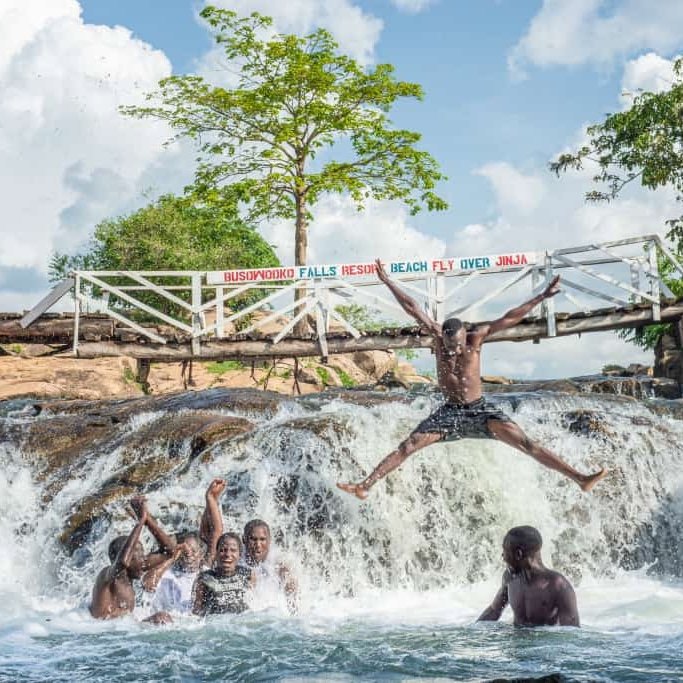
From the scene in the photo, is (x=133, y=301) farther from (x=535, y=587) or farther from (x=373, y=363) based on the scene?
(x=535, y=587)

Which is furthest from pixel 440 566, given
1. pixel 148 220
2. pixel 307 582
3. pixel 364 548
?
pixel 148 220

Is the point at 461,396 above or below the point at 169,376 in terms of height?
below

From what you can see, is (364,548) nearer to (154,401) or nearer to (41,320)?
(154,401)


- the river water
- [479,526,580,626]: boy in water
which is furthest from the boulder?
[479,526,580,626]: boy in water

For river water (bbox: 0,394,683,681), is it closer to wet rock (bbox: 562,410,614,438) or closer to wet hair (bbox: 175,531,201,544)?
wet rock (bbox: 562,410,614,438)

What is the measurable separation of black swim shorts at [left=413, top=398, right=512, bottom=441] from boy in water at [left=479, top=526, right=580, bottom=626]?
1068 mm

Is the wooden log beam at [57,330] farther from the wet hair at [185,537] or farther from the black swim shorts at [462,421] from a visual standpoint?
the black swim shorts at [462,421]

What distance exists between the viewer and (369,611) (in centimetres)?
919

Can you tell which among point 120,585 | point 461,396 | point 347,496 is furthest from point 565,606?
point 347,496

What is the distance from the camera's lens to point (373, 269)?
18531 mm

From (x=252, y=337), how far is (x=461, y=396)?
11.0 metres

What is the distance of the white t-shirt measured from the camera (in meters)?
8.19

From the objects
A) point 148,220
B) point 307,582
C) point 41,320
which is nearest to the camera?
point 307,582

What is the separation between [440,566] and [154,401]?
589 centimetres
